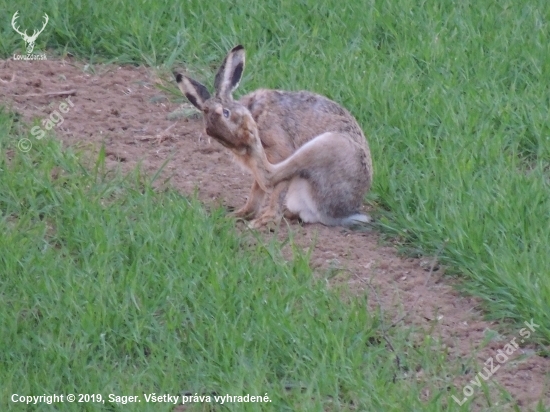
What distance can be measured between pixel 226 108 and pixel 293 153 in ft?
1.82

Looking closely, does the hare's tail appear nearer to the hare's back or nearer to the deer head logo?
the hare's back

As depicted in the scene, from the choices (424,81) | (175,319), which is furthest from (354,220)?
(424,81)

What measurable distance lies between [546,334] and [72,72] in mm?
3956

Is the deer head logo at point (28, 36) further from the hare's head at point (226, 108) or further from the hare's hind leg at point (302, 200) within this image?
the hare's hind leg at point (302, 200)

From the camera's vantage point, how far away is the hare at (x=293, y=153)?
19.0ft

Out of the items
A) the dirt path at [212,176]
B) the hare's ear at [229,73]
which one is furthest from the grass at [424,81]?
Result: the hare's ear at [229,73]

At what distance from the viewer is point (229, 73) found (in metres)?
5.87

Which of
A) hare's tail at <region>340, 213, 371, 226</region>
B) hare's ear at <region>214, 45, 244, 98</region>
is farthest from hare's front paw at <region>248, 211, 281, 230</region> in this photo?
hare's ear at <region>214, 45, 244, 98</region>

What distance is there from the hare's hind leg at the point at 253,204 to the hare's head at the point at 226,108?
281 millimetres

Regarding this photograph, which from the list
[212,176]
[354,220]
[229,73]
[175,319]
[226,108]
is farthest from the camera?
[212,176]

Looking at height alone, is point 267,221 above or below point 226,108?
below

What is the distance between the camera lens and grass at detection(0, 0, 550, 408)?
217 inches

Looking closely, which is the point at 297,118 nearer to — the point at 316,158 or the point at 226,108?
the point at 316,158

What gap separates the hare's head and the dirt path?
49 centimetres
